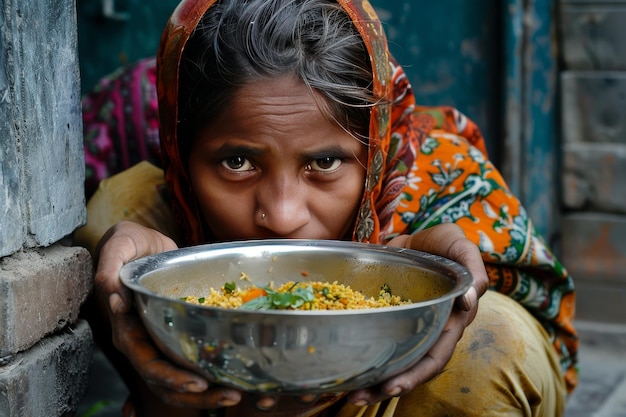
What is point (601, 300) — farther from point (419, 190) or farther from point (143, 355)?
point (143, 355)

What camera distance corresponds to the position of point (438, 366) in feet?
5.44

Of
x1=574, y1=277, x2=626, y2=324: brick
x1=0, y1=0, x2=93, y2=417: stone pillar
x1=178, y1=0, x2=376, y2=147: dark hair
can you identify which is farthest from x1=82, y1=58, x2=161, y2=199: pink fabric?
x1=574, y1=277, x2=626, y2=324: brick

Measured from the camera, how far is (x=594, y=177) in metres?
3.89

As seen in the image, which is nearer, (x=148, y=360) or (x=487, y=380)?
(x=148, y=360)

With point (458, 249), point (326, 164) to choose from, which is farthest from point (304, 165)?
point (458, 249)

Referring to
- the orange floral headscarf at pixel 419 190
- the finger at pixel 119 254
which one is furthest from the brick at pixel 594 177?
the finger at pixel 119 254

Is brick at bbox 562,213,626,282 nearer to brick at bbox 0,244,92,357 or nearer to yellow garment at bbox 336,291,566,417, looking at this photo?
yellow garment at bbox 336,291,566,417

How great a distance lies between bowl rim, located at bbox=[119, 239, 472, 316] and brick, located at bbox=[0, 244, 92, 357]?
0.21 meters

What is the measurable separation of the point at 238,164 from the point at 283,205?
0.20m

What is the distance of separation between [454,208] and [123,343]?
1.25 m

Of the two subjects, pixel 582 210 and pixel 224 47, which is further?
pixel 582 210

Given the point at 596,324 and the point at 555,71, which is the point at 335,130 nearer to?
the point at 555,71

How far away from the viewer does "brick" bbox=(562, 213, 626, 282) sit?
394 centimetres

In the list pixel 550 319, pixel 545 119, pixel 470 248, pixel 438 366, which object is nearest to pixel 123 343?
pixel 438 366
